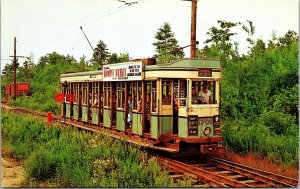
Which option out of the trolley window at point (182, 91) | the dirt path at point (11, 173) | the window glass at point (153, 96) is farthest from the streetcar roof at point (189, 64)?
the dirt path at point (11, 173)

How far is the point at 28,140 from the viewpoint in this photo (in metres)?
14.2

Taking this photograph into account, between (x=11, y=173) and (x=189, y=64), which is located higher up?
(x=189, y=64)

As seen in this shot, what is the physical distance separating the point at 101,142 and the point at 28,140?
12.0 ft

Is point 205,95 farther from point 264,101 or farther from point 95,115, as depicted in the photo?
point 95,115

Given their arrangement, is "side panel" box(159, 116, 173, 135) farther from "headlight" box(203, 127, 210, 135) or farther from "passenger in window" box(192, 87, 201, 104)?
"headlight" box(203, 127, 210, 135)

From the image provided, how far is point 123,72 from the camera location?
13.4m

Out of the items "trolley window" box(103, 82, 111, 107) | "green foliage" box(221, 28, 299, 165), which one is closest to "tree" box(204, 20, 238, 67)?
"green foliage" box(221, 28, 299, 165)

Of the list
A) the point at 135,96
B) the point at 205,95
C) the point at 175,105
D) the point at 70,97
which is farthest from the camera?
the point at 70,97

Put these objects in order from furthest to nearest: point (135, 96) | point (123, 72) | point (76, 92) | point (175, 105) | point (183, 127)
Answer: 1. point (76, 92)
2. point (123, 72)
3. point (135, 96)
4. point (175, 105)
5. point (183, 127)

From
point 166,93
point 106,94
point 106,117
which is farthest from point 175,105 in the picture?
point 106,117

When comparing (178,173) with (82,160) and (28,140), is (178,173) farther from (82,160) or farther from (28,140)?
(28,140)

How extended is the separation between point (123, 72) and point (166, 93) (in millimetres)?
2204

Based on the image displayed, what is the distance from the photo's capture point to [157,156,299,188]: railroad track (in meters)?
9.14

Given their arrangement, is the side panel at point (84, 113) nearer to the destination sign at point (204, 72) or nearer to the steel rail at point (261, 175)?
the destination sign at point (204, 72)
